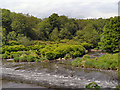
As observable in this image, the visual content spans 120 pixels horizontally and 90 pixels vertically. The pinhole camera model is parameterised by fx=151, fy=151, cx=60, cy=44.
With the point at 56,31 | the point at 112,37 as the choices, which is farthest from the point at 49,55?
the point at 56,31

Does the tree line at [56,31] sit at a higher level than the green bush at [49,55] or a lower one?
higher

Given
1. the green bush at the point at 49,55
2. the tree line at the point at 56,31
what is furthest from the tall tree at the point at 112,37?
the green bush at the point at 49,55

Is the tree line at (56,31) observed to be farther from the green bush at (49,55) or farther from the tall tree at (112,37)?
the green bush at (49,55)

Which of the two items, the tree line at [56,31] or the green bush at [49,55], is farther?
the tree line at [56,31]

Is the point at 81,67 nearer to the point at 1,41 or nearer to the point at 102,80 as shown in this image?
the point at 102,80

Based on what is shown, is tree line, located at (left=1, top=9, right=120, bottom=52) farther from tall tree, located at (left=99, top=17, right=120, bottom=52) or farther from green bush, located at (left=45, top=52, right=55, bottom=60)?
green bush, located at (left=45, top=52, right=55, bottom=60)

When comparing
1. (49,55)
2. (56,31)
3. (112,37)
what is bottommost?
(49,55)

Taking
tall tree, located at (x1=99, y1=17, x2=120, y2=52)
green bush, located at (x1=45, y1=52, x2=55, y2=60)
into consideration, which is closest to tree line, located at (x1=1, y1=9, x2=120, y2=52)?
tall tree, located at (x1=99, y1=17, x2=120, y2=52)

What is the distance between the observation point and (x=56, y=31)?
84438 millimetres

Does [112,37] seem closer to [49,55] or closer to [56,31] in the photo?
[49,55]

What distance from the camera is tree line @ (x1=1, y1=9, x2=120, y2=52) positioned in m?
47.4

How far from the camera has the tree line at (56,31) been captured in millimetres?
47434

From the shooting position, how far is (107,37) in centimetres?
4725

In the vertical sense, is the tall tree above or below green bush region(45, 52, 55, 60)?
above
